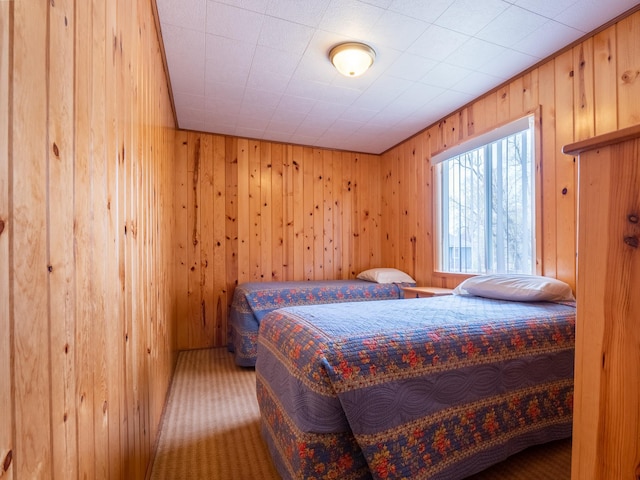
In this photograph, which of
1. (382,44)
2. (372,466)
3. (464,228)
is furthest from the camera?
(464,228)

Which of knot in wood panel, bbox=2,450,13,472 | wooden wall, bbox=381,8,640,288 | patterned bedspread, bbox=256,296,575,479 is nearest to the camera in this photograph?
knot in wood panel, bbox=2,450,13,472

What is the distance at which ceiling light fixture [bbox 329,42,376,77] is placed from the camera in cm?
202

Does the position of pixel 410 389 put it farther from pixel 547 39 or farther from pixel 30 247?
pixel 547 39

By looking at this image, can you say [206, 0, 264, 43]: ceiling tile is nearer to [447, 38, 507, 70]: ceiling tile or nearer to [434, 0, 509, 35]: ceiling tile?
[434, 0, 509, 35]: ceiling tile

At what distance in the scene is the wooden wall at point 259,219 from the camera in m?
3.48

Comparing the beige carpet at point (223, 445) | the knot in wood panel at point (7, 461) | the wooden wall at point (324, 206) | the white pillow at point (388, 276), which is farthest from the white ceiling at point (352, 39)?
the beige carpet at point (223, 445)

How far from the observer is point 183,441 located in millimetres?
1742

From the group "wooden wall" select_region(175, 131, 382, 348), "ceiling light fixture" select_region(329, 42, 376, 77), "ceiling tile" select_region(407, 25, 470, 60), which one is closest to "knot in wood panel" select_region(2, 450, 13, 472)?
"ceiling light fixture" select_region(329, 42, 376, 77)

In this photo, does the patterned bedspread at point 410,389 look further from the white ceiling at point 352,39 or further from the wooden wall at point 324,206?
the white ceiling at point 352,39

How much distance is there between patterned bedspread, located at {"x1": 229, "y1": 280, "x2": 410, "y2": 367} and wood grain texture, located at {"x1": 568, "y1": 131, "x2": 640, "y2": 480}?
2.50m

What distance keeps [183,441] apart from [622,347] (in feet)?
6.34

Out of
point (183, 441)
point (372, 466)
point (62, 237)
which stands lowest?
point (183, 441)

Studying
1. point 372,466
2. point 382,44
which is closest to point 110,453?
point 372,466

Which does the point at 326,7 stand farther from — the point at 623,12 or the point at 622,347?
the point at 622,347
